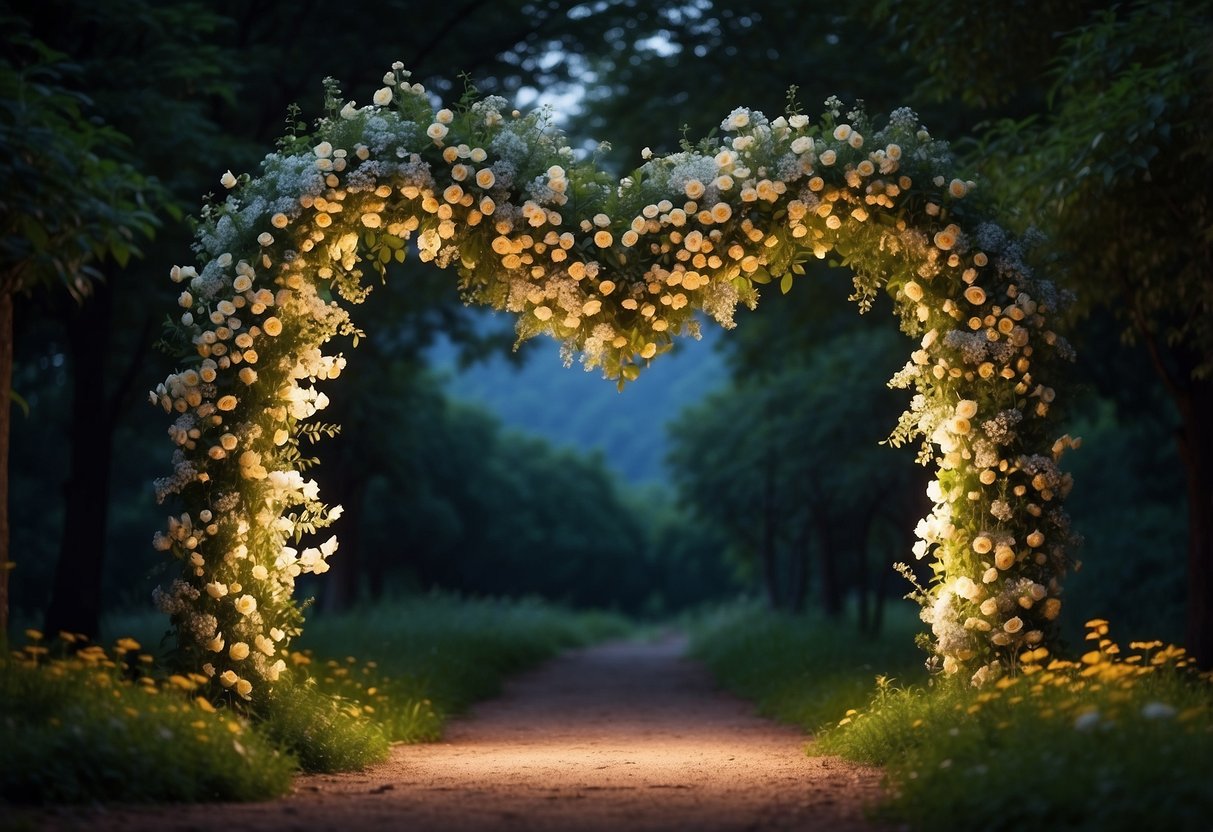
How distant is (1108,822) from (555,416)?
538ft

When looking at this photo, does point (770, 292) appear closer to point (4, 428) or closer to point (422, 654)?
point (422, 654)

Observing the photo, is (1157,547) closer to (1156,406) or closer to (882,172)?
(1156,406)

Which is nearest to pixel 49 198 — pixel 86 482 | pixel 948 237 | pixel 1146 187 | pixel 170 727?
pixel 170 727

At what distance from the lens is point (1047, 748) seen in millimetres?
5527

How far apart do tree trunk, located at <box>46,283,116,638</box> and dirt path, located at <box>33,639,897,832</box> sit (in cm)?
399

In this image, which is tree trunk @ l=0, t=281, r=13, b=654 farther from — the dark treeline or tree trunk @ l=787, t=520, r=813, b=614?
tree trunk @ l=787, t=520, r=813, b=614

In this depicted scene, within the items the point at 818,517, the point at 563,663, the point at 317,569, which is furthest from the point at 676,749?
the point at 818,517

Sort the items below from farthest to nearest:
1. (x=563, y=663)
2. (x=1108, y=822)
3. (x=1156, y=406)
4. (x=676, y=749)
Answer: (x=563, y=663) < (x=1156, y=406) < (x=676, y=749) < (x=1108, y=822)

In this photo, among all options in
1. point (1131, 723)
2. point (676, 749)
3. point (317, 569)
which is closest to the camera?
point (1131, 723)

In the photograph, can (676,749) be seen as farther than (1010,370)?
Yes

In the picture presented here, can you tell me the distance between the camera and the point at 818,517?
24250 mm

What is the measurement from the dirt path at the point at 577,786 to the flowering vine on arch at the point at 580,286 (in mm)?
1342

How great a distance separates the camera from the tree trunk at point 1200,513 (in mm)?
10594

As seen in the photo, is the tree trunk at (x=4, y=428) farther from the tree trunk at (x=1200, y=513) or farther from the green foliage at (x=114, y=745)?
the tree trunk at (x=1200, y=513)
